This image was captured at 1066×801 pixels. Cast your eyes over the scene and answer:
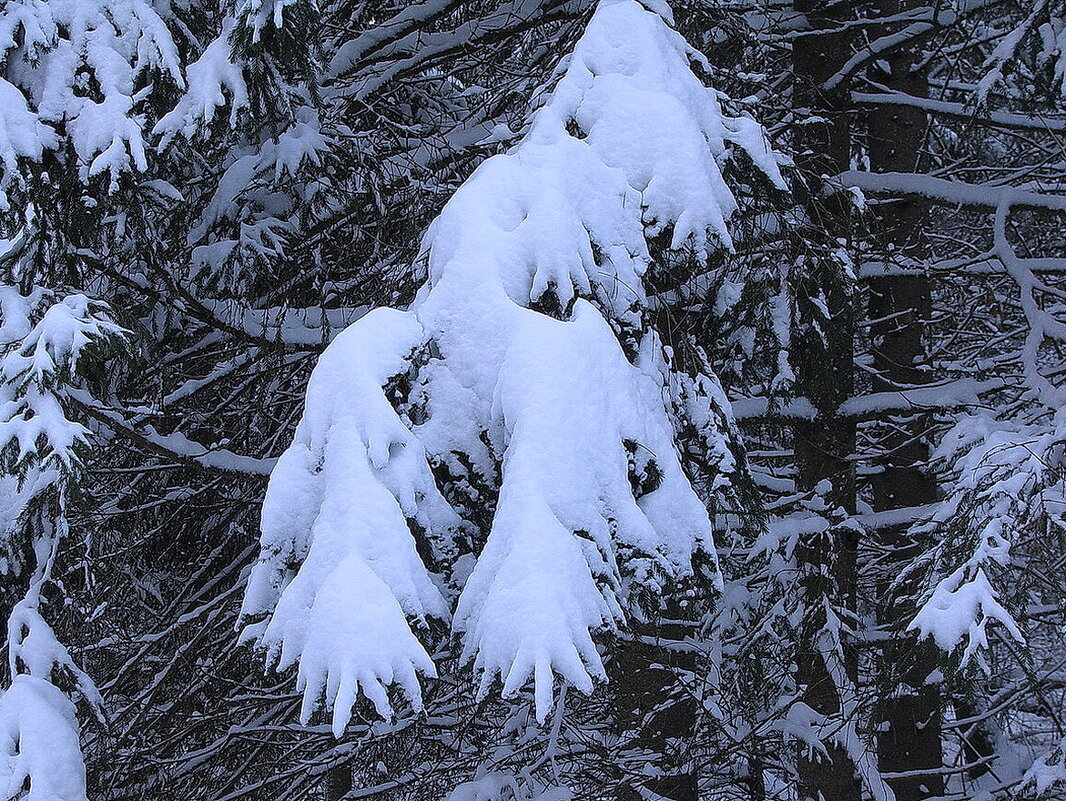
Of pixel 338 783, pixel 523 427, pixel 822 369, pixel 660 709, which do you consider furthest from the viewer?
pixel 338 783

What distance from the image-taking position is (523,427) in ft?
8.94

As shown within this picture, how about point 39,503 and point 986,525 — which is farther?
point 39,503

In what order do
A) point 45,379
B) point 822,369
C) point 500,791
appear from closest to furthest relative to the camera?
point 45,379 < point 822,369 < point 500,791

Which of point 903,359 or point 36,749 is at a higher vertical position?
point 36,749

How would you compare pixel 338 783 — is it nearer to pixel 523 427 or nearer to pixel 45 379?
pixel 45 379

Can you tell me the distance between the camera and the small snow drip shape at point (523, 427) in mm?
2482

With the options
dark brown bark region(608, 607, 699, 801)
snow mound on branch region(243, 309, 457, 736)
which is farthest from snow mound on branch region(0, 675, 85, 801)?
dark brown bark region(608, 607, 699, 801)

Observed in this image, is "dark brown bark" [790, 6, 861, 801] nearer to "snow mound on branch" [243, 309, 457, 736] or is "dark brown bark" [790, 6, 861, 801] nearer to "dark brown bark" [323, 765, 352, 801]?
"snow mound on branch" [243, 309, 457, 736]

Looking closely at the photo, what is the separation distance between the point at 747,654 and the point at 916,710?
201 cm

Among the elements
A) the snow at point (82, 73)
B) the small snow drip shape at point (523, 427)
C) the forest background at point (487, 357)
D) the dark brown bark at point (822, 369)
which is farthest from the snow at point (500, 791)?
the snow at point (82, 73)

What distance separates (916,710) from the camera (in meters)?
6.50

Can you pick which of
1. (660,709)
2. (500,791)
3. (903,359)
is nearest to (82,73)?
(500,791)

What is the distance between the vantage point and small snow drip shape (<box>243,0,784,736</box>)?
2.48 m

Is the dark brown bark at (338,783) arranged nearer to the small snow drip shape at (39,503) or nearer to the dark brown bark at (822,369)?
the small snow drip shape at (39,503)
